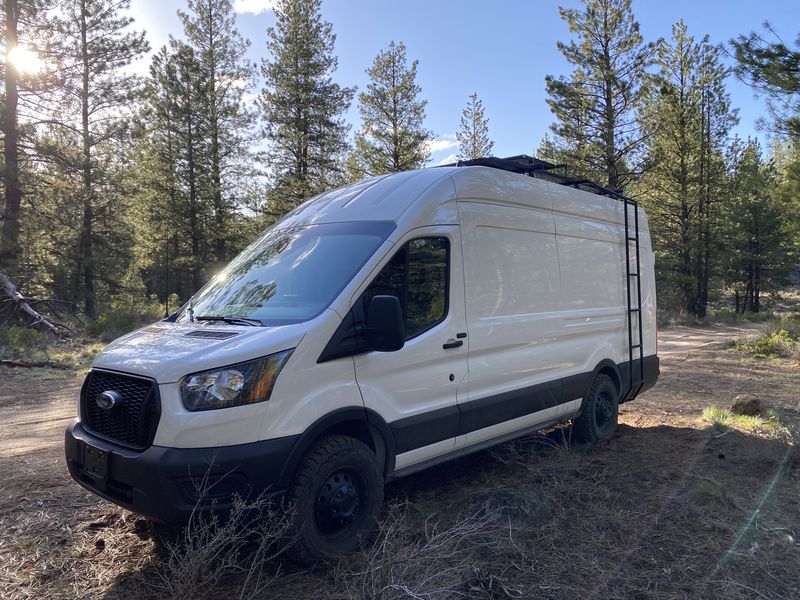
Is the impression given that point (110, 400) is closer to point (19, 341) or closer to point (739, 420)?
point (739, 420)

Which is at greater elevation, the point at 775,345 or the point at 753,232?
the point at 753,232

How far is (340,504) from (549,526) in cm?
147

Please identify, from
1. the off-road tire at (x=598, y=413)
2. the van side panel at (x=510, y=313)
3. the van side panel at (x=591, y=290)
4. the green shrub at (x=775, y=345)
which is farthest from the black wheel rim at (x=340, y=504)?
the green shrub at (x=775, y=345)

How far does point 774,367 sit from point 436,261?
1120 centimetres

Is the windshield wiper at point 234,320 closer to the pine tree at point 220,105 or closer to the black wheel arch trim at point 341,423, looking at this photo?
the black wheel arch trim at point 341,423

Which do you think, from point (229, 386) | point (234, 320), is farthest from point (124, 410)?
point (234, 320)

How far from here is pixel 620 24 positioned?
24.3m

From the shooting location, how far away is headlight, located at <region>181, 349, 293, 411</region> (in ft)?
10.3

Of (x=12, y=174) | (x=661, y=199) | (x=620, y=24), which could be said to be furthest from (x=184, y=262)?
(x=661, y=199)

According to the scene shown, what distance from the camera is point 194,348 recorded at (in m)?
3.30

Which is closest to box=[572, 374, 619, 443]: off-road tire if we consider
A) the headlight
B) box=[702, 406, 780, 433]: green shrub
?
box=[702, 406, 780, 433]: green shrub

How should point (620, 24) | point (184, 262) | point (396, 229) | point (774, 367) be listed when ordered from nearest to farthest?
point (396, 229) → point (774, 367) → point (620, 24) → point (184, 262)

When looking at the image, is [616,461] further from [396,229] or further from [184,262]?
[184,262]

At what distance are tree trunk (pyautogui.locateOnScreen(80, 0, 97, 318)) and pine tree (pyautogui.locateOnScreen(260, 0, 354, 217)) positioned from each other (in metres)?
8.29
